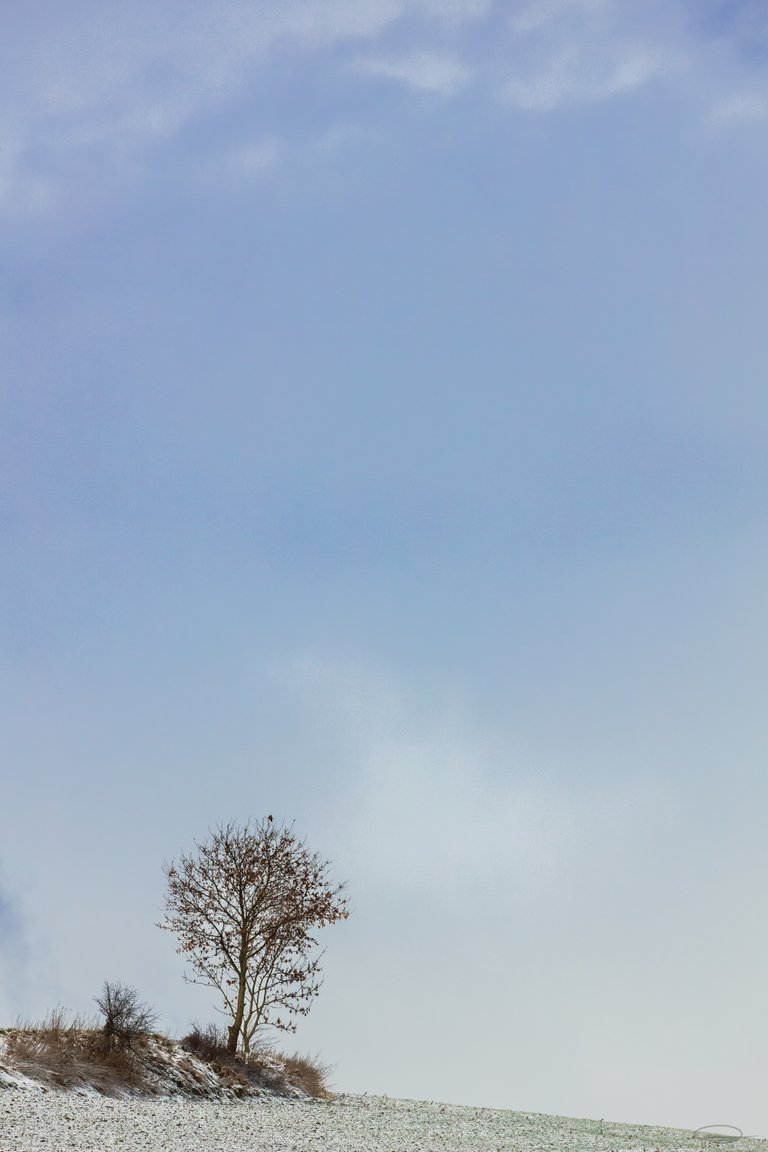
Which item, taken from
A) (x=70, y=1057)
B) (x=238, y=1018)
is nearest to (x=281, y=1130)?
(x=70, y=1057)

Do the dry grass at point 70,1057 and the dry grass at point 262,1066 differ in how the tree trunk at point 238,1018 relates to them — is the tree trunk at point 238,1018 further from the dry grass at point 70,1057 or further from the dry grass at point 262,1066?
the dry grass at point 70,1057

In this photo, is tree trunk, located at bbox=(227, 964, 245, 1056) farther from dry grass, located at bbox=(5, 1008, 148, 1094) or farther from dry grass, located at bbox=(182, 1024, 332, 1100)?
dry grass, located at bbox=(5, 1008, 148, 1094)

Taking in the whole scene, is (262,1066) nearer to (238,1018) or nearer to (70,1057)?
(238,1018)

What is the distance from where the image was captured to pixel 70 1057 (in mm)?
16891

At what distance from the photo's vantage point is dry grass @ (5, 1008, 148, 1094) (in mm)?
16078

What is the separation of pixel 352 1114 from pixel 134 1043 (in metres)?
4.11

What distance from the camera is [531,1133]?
1772 cm

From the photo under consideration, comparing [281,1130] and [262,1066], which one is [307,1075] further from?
[281,1130]

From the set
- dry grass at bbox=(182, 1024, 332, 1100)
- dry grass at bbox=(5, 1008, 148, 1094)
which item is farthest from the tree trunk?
dry grass at bbox=(5, 1008, 148, 1094)

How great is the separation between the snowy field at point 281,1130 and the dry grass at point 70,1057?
621 millimetres

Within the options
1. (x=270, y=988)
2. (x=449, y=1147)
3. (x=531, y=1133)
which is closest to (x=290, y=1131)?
(x=449, y=1147)

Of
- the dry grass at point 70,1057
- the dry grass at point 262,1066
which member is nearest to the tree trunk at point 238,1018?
the dry grass at point 262,1066

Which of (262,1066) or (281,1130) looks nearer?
(281,1130)

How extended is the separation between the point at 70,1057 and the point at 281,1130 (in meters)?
4.23
